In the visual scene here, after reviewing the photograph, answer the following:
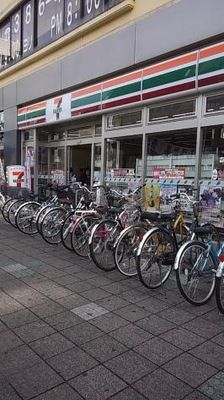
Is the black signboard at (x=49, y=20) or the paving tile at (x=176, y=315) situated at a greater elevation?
the black signboard at (x=49, y=20)

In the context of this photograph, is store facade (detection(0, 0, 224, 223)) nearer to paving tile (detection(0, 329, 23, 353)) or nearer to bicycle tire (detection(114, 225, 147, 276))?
bicycle tire (detection(114, 225, 147, 276))

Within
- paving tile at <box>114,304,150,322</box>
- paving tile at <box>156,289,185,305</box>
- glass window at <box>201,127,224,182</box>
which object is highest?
glass window at <box>201,127,224,182</box>

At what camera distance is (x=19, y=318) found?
147 inches

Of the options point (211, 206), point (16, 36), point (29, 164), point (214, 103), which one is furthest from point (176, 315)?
point (16, 36)

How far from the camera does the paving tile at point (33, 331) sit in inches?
132

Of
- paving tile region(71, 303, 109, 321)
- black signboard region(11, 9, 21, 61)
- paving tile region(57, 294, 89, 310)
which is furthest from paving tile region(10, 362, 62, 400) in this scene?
black signboard region(11, 9, 21, 61)

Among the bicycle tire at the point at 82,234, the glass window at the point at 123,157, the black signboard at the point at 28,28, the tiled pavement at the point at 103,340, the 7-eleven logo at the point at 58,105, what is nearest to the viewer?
the tiled pavement at the point at 103,340

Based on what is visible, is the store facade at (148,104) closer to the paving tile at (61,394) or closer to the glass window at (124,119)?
the glass window at (124,119)

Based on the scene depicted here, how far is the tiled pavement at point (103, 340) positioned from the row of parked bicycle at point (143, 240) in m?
0.23

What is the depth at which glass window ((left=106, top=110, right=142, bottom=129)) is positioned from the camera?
8125 millimetres

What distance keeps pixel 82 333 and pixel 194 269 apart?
55.3 inches

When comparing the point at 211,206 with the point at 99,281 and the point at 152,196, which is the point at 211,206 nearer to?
the point at 152,196

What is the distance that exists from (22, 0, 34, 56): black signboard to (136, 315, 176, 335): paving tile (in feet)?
35.0

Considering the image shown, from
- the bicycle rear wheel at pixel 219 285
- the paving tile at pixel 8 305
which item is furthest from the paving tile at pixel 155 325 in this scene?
the paving tile at pixel 8 305
